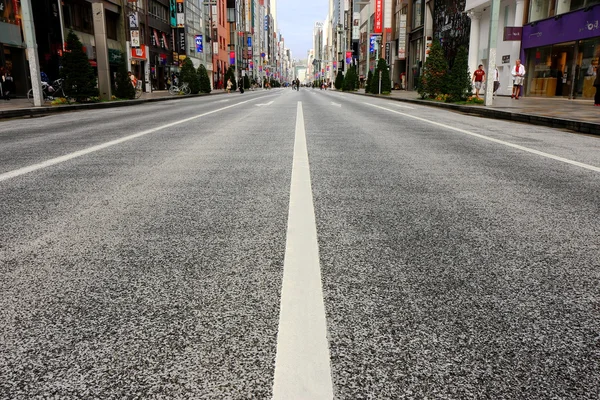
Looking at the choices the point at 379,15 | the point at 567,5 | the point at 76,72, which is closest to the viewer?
the point at 76,72

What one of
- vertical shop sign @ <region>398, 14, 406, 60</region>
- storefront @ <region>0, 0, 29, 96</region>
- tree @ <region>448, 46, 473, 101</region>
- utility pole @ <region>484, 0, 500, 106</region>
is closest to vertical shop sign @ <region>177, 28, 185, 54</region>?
vertical shop sign @ <region>398, 14, 406, 60</region>

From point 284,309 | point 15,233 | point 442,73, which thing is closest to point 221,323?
point 284,309

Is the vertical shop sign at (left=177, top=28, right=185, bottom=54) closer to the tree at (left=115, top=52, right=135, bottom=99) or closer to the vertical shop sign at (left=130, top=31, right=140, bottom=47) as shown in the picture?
the vertical shop sign at (left=130, top=31, right=140, bottom=47)

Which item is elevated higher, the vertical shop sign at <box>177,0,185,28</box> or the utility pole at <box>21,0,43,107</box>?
the vertical shop sign at <box>177,0,185,28</box>

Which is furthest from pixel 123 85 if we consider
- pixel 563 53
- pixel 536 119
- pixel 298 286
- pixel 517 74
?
pixel 298 286

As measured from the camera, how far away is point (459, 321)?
180 centimetres

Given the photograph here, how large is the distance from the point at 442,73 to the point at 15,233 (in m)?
23.5

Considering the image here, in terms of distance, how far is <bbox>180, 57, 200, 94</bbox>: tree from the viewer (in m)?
39.5

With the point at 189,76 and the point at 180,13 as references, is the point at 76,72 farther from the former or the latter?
the point at 180,13

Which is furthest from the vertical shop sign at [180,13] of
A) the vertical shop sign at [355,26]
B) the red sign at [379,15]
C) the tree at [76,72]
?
the vertical shop sign at [355,26]

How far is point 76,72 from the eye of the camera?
65.7 feet

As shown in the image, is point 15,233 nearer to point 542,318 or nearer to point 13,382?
point 13,382

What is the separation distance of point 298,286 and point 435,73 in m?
24.2

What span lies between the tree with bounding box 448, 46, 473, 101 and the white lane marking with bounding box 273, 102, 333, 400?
62.9 feet
